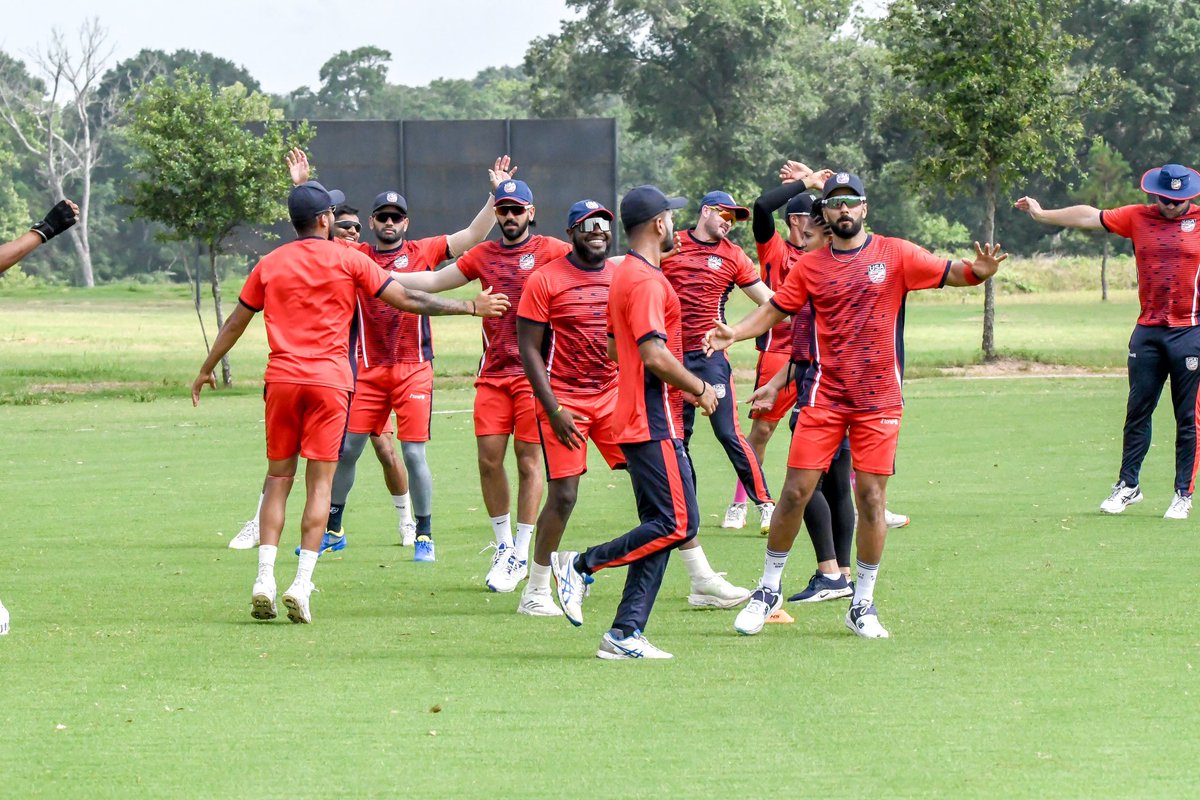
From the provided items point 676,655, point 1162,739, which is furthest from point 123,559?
point 1162,739

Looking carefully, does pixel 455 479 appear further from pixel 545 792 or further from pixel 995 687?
pixel 545 792

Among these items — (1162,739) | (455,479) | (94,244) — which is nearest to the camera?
(1162,739)

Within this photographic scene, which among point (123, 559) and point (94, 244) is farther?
point (94, 244)

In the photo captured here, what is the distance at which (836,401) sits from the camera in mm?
8227

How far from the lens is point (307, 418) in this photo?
881cm

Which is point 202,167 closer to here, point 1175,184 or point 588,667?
point 1175,184

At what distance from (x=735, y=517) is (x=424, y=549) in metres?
2.63

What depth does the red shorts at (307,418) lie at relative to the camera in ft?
28.6

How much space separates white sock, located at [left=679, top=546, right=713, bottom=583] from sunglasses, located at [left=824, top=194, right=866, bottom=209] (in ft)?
6.83

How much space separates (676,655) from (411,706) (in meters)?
1.55

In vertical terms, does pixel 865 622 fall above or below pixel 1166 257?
below

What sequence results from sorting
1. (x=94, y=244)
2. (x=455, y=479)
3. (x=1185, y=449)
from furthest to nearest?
(x=94, y=244), (x=455, y=479), (x=1185, y=449)

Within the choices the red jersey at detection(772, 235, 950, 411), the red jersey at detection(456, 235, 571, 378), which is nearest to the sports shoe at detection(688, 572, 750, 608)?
the red jersey at detection(772, 235, 950, 411)

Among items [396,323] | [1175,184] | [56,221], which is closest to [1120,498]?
[1175,184]
